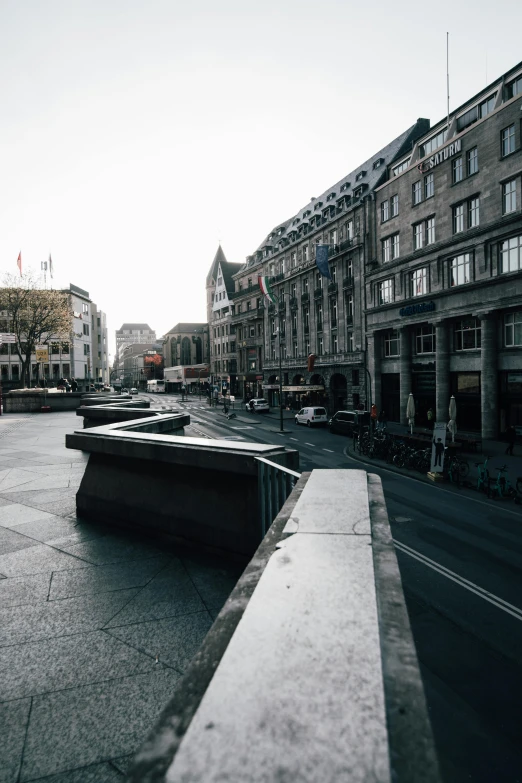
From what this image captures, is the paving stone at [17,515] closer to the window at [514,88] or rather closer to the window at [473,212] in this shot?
the window at [473,212]

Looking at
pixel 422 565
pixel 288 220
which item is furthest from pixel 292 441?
pixel 288 220

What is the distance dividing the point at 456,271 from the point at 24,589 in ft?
109

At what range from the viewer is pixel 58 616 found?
386 cm

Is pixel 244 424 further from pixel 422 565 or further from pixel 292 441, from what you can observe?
pixel 422 565

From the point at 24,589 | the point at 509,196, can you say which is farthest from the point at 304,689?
the point at 509,196

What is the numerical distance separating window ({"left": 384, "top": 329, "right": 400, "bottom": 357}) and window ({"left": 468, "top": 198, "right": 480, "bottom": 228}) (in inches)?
417

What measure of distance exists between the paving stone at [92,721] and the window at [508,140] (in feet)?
109

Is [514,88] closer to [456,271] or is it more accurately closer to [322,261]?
[456,271]

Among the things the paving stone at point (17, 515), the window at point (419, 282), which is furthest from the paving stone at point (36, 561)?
the window at point (419, 282)

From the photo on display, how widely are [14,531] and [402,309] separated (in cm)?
3479

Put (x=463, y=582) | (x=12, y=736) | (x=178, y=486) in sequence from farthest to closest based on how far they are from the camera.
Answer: (x=463, y=582), (x=178, y=486), (x=12, y=736)

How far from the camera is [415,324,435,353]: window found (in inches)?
1383

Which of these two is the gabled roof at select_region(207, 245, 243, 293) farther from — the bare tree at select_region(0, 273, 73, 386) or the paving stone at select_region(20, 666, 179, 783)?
the paving stone at select_region(20, 666, 179, 783)

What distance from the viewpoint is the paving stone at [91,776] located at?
2.30m
